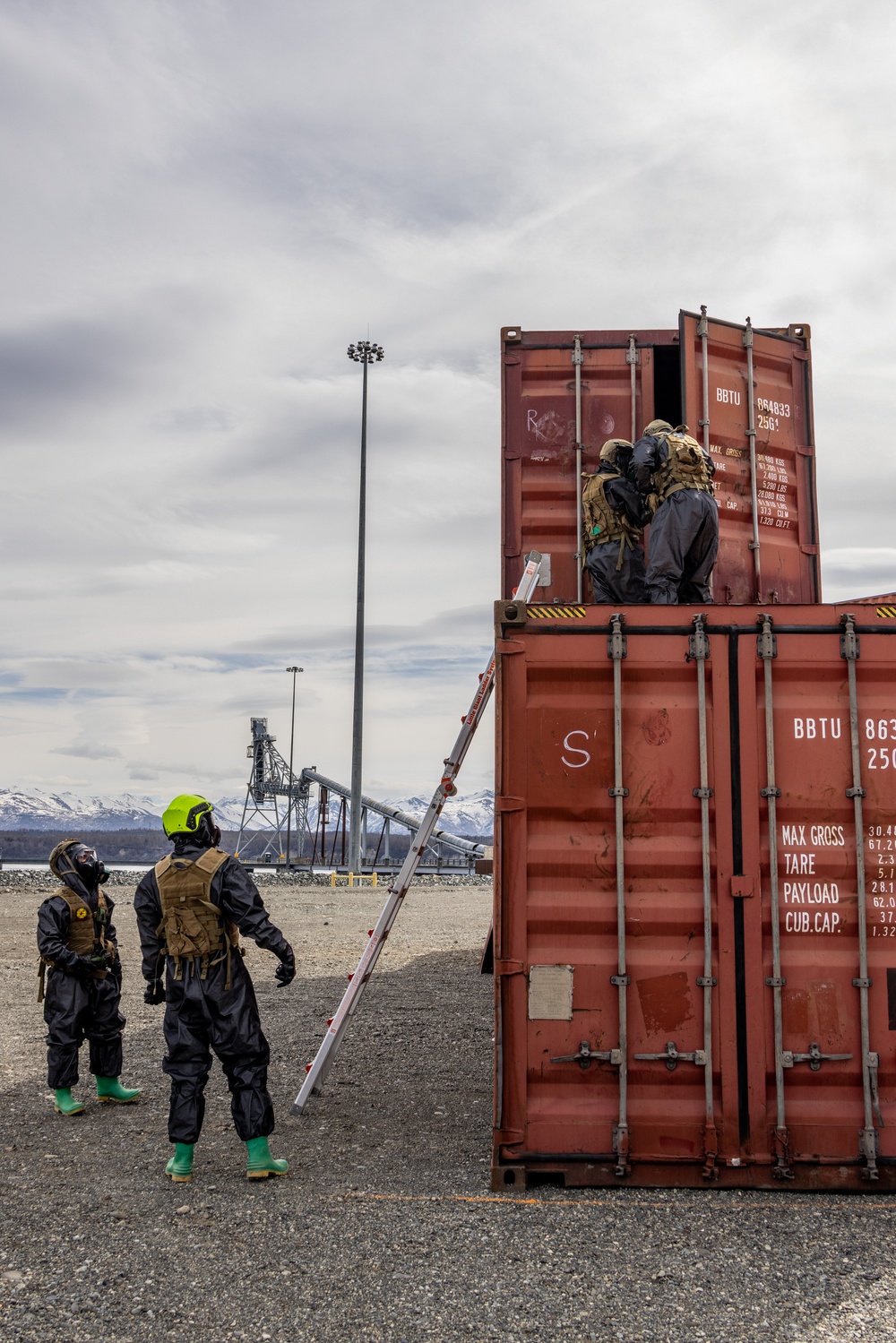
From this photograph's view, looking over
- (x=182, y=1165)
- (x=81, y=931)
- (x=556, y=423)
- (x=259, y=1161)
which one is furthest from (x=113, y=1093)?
(x=556, y=423)

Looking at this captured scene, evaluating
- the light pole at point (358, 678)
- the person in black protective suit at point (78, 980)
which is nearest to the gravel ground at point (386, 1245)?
the person in black protective suit at point (78, 980)

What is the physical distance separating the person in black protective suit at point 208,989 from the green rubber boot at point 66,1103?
5.18ft

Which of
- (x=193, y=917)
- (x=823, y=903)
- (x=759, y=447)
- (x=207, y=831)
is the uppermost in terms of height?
(x=759, y=447)

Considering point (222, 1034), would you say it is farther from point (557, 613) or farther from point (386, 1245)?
point (557, 613)

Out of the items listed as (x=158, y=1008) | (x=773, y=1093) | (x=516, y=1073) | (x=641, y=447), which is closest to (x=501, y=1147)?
(x=516, y=1073)

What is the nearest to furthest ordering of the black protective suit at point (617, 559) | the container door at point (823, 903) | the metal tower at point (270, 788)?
the container door at point (823, 903) → the black protective suit at point (617, 559) → the metal tower at point (270, 788)

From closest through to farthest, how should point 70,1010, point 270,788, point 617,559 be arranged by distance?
1. point 70,1010
2. point 617,559
3. point 270,788

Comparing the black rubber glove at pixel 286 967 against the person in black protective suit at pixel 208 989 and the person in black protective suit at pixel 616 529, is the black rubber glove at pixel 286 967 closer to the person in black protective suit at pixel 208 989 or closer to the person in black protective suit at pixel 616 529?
the person in black protective suit at pixel 208 989

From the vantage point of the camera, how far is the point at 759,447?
26.5 feet

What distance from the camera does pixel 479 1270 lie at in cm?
430

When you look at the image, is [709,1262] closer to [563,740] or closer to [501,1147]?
[501,1147]

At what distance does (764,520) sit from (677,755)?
129 inches

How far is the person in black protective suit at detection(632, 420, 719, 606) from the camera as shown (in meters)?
6.61

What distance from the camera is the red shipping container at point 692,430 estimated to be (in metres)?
7.85
